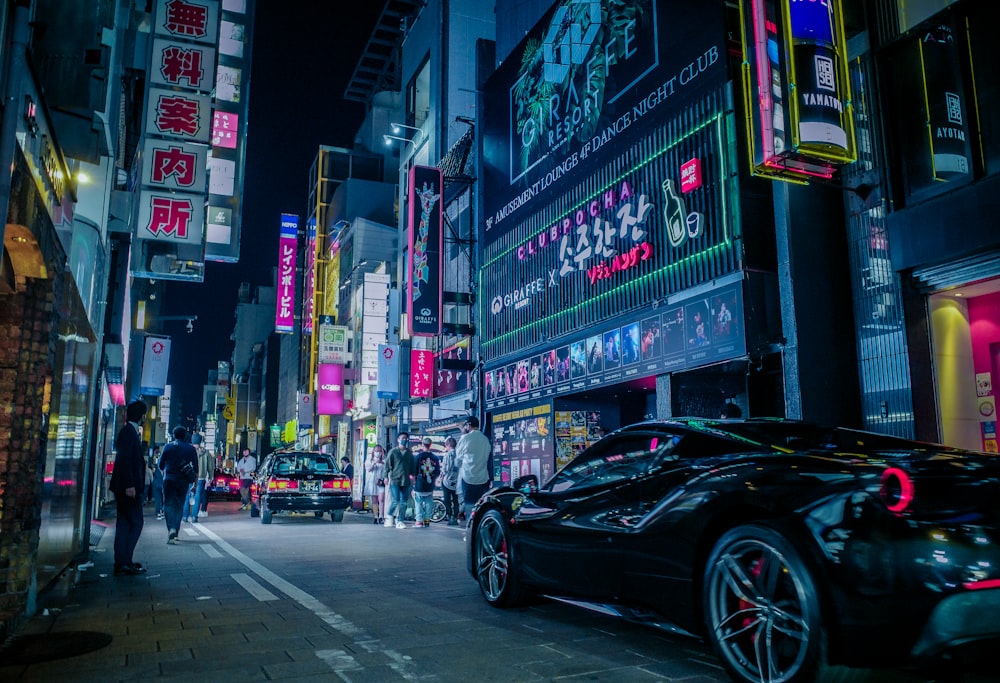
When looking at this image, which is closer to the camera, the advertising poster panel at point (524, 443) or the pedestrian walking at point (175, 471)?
the pedestrian walking at point (175, 471)

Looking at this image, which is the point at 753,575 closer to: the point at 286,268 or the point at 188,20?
the point at 188,20

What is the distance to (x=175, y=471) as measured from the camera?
10797 mm

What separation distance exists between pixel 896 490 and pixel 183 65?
48.6ft

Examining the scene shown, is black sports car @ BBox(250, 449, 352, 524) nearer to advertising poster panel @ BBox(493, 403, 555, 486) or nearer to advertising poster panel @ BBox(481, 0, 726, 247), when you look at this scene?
advertising poster panel @ BBox(493, 403, 555, 486)

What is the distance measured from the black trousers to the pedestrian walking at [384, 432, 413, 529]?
6.55 meters

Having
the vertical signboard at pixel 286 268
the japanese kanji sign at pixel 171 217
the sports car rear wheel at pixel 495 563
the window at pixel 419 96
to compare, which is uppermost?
the window at pixel 419 96

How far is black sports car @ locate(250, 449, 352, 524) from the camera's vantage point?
52.0ft

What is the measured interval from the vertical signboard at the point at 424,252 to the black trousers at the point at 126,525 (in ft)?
44.8

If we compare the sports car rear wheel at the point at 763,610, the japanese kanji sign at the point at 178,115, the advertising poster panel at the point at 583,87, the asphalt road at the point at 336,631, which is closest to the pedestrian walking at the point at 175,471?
the asphalt road at the point at 336,631

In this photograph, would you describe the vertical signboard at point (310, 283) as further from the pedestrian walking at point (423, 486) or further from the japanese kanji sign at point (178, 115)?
the japanese kanji sign at point (178, 115)

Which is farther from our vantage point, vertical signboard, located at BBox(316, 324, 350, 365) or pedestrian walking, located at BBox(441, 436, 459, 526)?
vertical signboard, located at BBox(316, 324, 350, 365)

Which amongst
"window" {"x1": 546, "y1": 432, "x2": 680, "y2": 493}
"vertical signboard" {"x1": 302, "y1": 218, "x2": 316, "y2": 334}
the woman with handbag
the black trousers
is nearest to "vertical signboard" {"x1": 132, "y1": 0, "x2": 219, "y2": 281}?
the woman with handbag

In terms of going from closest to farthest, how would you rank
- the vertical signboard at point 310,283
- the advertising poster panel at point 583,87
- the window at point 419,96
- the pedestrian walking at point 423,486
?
the advertising poster panel at point 583,87 < the pedestrian walking at point 423,486 < the window at point 419,96 < the vertical signboard at point 310,283

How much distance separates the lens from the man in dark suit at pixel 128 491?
25.5ft
